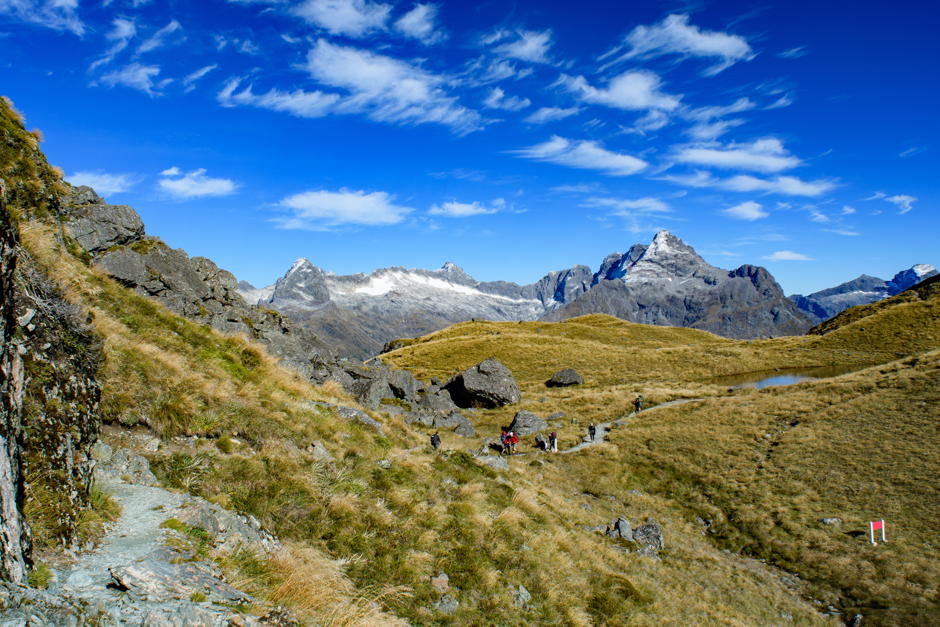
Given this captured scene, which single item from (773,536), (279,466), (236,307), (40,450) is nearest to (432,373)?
(236,307)

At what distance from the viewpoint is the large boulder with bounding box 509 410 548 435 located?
146 ft

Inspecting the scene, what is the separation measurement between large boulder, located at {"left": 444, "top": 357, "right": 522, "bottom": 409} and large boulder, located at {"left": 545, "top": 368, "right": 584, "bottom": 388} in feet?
38.8

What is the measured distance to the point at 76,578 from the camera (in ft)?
18.6

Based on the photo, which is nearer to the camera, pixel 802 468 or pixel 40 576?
pixel 40 576

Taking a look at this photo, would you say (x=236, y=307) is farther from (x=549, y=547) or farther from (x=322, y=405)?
(x=549, y=547)

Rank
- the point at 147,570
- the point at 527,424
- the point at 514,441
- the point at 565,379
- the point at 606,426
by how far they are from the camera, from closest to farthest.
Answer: the point at 147,570 < the point at 514,441 < the point at 527,424 < the point at 606,426 < the point at 565,379

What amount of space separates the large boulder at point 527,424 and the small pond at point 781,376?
33368mm

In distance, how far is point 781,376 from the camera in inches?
2734

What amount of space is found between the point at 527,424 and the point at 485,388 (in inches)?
563

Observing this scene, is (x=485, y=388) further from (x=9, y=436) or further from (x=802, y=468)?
(x=9, y=436)

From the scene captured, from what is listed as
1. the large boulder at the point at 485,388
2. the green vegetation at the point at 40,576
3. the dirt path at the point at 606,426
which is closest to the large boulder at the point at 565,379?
the large boulder at the point at 485,388

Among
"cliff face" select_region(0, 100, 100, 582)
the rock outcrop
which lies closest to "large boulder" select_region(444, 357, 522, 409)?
the rock outcrop

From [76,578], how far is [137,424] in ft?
20.4

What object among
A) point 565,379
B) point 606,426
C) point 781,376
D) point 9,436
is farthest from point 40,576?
point 781,376
